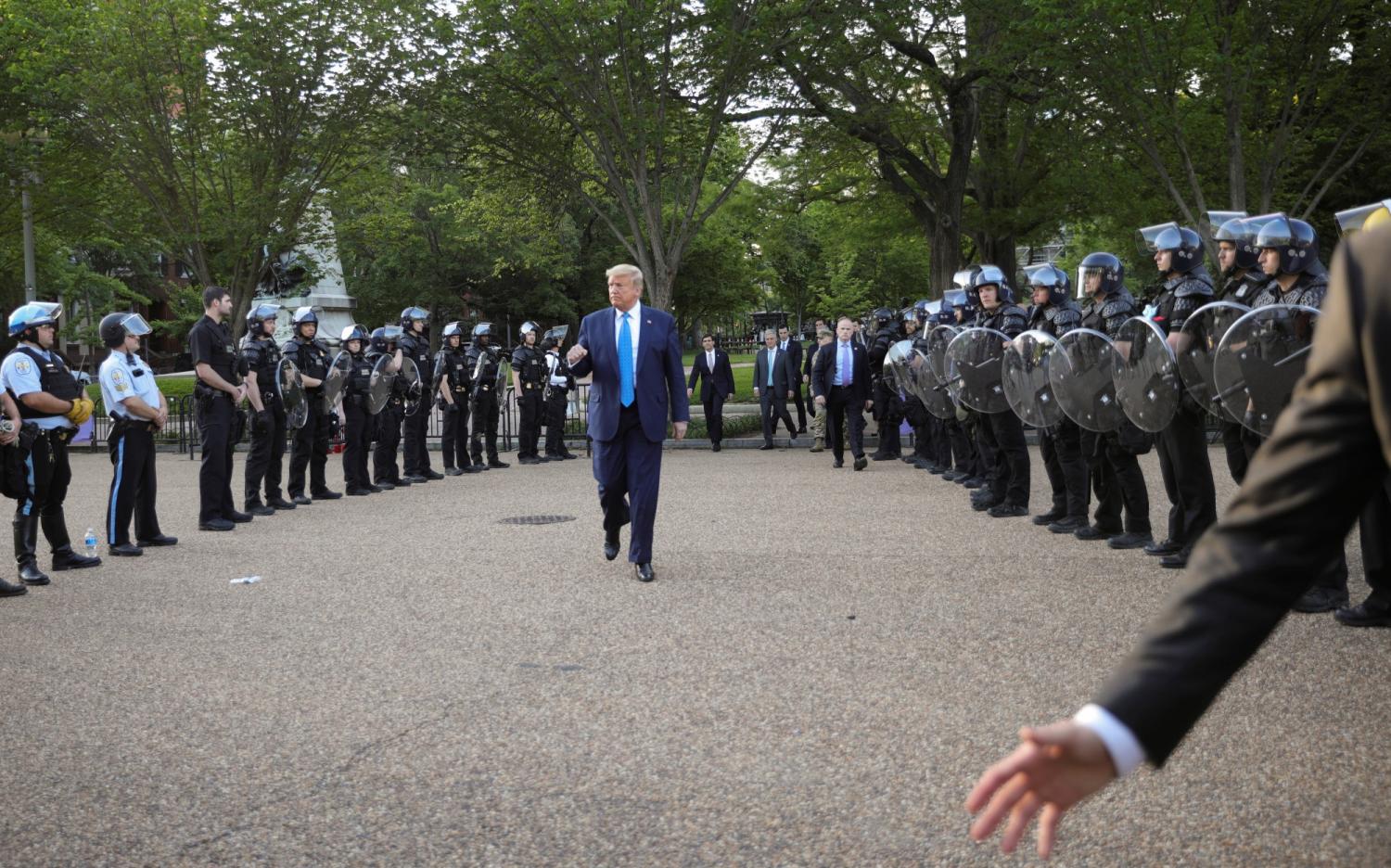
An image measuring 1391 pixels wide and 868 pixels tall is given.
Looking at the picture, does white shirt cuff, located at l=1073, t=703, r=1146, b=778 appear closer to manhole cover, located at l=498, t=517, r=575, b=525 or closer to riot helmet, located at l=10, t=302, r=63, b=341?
riot helmet, located at l=10, t=302, r=63, b=341

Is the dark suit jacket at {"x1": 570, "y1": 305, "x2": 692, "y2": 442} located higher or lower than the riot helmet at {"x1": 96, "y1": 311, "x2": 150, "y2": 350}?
lower

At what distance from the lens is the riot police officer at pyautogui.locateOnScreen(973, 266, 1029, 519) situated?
A: 12.3m

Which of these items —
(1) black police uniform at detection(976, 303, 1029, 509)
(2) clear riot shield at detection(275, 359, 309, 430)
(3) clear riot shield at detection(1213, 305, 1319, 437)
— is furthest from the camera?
(2) clear riot shield at detection(275, 359, 309, 430)

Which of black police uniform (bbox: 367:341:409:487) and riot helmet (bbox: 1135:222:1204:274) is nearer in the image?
riot helmet (bbox: 1135:222:1204:274)

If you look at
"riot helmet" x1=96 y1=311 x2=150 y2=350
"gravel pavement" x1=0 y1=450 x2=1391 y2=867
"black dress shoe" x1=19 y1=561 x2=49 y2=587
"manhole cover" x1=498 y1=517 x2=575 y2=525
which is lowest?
"gravel pavement" x1=0 y1=450 x2=1391 y2=867

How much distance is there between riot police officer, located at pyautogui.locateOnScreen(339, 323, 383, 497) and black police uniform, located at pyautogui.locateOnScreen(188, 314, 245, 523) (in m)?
2.94

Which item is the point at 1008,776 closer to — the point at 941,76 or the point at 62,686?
the point at 62,686

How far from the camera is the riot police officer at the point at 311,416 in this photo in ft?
49.9

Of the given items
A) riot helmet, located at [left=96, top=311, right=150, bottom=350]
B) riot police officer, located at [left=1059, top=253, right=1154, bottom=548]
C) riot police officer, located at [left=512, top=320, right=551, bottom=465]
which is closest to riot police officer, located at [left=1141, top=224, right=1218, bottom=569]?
riot police officer, located at [left=1059, top=253, right=1154, bottom=548]

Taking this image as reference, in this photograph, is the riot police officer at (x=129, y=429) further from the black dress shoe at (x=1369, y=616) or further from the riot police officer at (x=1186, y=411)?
the black dress shoe at (x=1369, y=616)

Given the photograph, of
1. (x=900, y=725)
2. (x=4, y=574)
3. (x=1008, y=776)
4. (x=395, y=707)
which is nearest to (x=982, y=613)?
(x=900, y=725)

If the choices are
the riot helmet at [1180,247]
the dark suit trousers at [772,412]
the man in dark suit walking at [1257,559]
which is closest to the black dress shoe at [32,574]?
the riot helmet at [1180,247]

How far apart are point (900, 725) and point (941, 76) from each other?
22878mm

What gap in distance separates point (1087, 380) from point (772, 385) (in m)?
13.1
